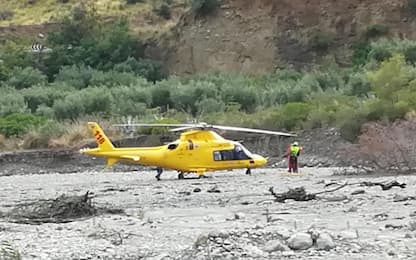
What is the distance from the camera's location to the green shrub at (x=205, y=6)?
80812mm

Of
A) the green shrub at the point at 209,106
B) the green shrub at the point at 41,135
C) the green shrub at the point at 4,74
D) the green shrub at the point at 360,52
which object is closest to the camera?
the green shrub at the point at 41,135

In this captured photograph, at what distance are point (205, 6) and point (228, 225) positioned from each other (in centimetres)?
6282

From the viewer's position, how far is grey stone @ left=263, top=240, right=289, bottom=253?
14.7m

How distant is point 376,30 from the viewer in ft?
253

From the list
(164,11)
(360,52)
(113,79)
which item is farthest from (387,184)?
(164,11)

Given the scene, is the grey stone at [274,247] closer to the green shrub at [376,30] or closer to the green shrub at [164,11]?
the green shrub at [376,30]

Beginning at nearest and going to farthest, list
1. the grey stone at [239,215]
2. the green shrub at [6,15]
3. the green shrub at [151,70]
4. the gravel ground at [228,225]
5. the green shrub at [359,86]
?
the gravel ground at [228,225], the grey stone at [239,215], the green shrub at [359,86], the green shrub at [151,70], the green shrub at [6,15]

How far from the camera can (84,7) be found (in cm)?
9381

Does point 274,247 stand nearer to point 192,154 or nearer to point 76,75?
point 192,154

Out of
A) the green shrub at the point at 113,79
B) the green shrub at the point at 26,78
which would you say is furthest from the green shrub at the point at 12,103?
the green shrub at the point at 113,79

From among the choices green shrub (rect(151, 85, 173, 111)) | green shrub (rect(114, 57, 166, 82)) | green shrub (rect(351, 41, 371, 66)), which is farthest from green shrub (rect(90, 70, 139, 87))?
green shrub (rect(351, 41, 371, 66))

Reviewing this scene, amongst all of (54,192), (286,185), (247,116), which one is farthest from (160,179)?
(247,116)

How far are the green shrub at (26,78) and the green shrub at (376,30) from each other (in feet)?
78.5

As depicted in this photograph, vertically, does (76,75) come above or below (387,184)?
above
